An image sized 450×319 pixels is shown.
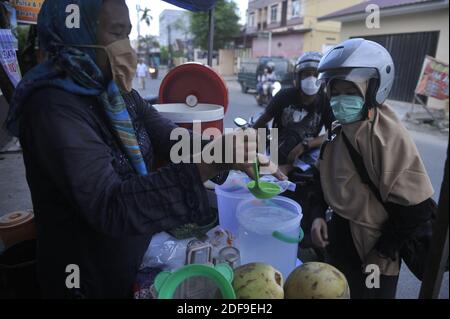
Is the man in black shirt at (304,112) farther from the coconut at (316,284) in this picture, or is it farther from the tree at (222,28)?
the tree at (222,28)

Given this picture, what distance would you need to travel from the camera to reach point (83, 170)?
873mm

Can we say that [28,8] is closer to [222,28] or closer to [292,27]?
[292,27]

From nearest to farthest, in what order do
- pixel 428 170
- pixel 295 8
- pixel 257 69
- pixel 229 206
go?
pixel 229 206 → pixel 428 170 → pixel 257 69 → pixel 295 8

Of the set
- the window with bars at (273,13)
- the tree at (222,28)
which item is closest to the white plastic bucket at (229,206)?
the window with bars at (273,13)

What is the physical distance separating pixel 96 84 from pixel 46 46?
0.68ft

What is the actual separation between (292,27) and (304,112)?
22.4m

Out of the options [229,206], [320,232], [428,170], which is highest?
[229,206]

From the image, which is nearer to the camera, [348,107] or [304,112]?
[348,107]

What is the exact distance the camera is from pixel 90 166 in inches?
34.9

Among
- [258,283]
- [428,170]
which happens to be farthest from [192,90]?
[428,170]
